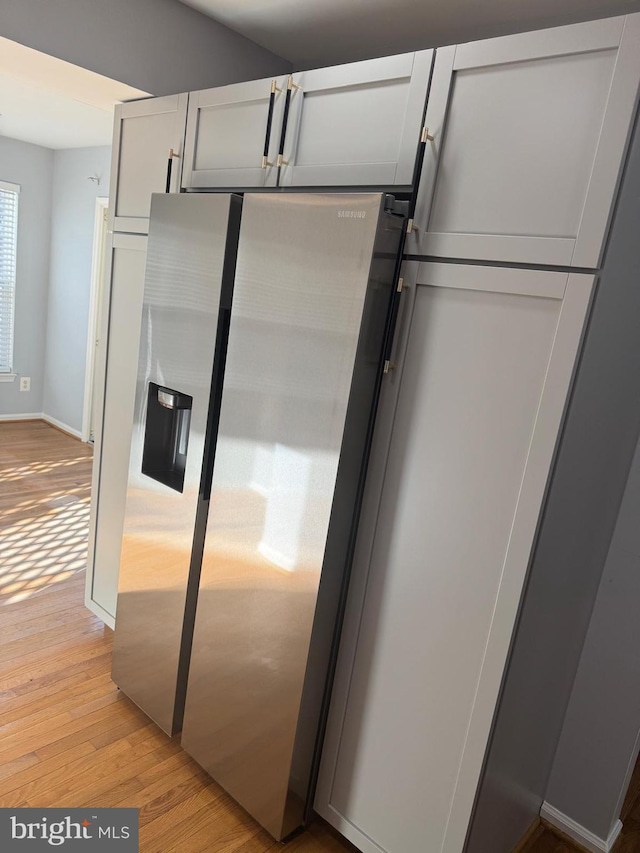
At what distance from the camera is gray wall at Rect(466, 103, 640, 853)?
1346mm

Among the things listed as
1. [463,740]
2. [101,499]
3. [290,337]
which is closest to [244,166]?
[290,337]

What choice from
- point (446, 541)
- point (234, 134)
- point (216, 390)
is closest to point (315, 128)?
point (234, 134)

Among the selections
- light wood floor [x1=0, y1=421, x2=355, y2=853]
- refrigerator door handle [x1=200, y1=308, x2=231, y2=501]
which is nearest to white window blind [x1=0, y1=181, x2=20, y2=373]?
light wood floor [x1=0, y1=421, x2=355, y2=853]

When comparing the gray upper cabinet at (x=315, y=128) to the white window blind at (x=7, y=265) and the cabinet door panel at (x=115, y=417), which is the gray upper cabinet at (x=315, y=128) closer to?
the cabinet door panel at (x=115, y=417)

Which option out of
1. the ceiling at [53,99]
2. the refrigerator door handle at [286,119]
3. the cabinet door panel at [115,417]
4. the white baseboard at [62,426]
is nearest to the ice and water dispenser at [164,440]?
the cabinet door panel at [115,417]

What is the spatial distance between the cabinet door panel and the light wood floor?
10.1 inches

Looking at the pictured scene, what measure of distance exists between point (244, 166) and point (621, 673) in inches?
75.7

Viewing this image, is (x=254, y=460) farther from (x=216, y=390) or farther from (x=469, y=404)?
(x=469, y=404)

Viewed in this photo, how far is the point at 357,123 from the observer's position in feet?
5.41

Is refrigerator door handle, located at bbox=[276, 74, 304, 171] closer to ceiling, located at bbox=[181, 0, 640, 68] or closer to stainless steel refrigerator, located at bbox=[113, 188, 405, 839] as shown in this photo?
stainless steel refrigerator, located at bbox=[113, 188, 405, 839]

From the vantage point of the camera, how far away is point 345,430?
5.13ft

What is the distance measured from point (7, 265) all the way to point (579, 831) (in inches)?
227

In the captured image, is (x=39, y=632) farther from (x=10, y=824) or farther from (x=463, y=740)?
(x=463, y=740)

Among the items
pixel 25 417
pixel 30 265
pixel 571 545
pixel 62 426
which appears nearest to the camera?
pixel 571 545
